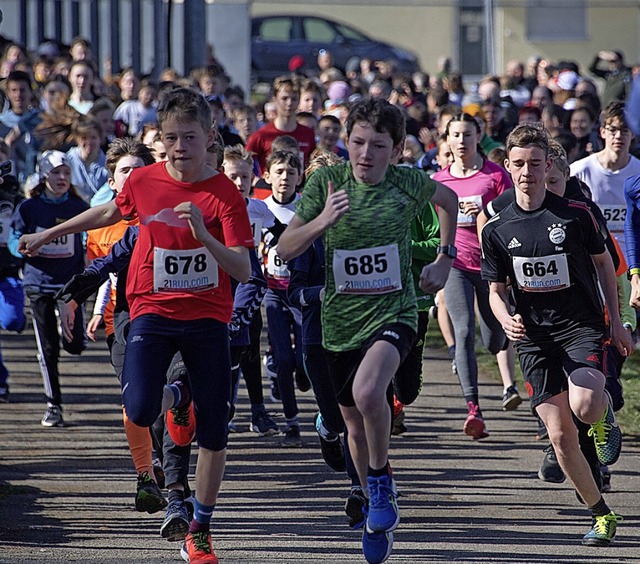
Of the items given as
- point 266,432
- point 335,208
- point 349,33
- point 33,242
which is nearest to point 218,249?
point 335,208

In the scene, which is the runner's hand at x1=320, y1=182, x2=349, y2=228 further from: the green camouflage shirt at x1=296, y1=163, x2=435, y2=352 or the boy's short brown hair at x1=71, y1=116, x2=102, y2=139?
the boy's short brown hair at x1=71, y1=116, x2=102, y2=139

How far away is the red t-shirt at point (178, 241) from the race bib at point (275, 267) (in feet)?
9.29

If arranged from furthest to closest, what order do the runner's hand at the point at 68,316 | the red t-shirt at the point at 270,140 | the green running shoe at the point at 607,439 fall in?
the red t-shirt at the point at 270,140 → the green running shoe at the point at 607,439 → the runner's hand at the point at 68,316

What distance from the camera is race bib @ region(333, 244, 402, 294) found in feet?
19.3

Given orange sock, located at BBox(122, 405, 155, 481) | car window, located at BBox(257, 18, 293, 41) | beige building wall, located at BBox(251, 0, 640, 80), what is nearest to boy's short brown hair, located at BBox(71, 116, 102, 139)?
orange sock, located at BBox(122, 405, 155, 481)

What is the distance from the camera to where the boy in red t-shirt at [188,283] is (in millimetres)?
5871

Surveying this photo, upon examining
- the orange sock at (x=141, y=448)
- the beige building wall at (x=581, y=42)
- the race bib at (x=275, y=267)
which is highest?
the beige building wall at (x=581, y=42)

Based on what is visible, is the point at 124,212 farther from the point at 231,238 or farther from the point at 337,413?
the point at 337,413

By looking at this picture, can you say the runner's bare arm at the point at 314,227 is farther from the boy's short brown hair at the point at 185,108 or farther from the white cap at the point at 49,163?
the white cap at the point at 49,163

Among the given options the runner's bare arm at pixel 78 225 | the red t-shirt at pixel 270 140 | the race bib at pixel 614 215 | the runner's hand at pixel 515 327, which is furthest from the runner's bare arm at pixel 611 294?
the red t-shirt at pixel 270 140

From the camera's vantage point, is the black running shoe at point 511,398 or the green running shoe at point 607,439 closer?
the green running shoe at point 607,439

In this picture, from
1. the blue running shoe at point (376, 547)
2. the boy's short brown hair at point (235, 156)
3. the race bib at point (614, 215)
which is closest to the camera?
the blue running shoe at point (376, 547)

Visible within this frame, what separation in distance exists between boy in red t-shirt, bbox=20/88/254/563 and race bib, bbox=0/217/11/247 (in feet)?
13.3

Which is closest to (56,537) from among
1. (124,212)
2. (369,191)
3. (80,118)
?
(124,212)
